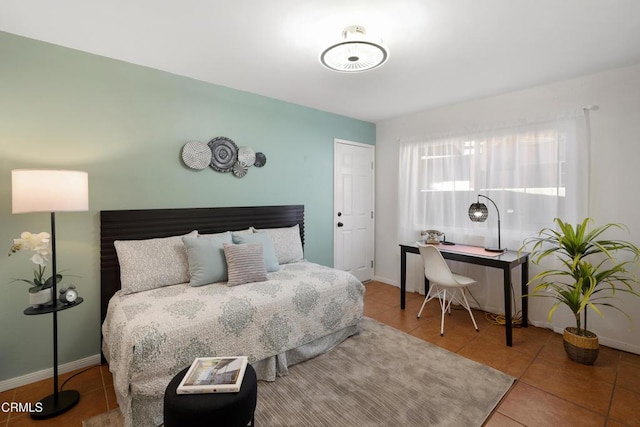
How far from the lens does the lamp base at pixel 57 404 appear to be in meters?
1.78

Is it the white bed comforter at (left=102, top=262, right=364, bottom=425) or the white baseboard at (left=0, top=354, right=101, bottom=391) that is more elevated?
the white bed comforter at (left=102, top=262, right=364, bottom=425)

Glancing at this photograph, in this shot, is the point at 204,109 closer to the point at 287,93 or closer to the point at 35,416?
the point at 287,93

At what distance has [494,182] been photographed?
10.9ft

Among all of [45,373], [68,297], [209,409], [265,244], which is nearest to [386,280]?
[265,244]

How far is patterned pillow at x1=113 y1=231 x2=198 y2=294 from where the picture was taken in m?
2.26

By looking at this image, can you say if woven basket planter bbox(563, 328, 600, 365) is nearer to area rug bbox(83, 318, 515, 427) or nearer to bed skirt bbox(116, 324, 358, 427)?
area rug bbox(83, 318, 515, 427)

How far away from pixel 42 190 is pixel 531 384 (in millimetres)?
3459

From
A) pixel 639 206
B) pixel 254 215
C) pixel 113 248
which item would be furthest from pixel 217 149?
pixel 639 206

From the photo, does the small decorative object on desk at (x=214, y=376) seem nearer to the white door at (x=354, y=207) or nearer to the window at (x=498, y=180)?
the white door at (x=354, y=207)

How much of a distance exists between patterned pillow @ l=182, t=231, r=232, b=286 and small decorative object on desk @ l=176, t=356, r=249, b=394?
90 cm

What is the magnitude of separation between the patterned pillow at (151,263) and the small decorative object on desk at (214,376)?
1.03 m

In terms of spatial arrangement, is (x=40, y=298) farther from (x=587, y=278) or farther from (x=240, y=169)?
(x=587, y=278)

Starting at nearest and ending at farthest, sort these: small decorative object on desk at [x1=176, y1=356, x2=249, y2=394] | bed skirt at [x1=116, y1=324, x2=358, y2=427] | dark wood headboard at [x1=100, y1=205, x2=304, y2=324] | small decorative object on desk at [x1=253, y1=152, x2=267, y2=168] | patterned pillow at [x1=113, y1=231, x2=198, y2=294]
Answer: small decorative object on desk at [x1=176, y1=356, x2=249, y2=394] → bed skirt at [x1=116, y1=324, x2=358, y2=427] → patterned pillow at [x1=113, y1=231, x2=198, y2=294] → dark wood headboard at [x1=100, y1=205, x2=304, y2=324] → small decorative object on desk at [x1=253, y1=152, x2=267, y2=168]

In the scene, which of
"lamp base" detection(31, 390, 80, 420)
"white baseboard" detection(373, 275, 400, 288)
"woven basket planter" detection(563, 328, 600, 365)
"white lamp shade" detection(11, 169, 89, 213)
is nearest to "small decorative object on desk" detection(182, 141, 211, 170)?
"white lamp shade" detection(11, 169, 89, 213)
